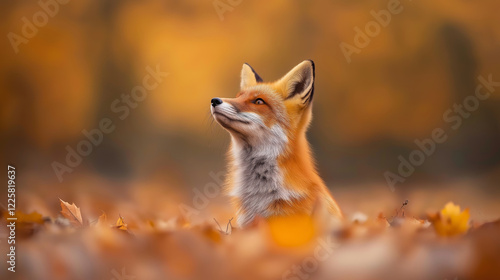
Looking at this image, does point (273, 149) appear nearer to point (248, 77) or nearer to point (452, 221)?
point (248, 77)

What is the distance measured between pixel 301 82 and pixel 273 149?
0.34m

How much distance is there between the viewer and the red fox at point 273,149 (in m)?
1.75

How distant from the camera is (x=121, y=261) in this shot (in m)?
0.98

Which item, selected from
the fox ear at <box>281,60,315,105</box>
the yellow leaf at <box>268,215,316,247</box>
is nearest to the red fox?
the fox ear at <box>281,60,315,105</box>

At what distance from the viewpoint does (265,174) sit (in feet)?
6.02

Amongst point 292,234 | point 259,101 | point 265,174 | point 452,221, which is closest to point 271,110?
point 259,101

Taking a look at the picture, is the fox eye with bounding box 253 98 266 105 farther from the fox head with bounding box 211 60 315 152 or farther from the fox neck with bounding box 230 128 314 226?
the fox neck with bounding box 230 128 314 226

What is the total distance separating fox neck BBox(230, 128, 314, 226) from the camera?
1.76 meters

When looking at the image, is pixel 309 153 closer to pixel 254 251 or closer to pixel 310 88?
pixel 310 88

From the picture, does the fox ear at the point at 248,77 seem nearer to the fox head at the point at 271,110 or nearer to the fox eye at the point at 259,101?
the fox head at the point at 271,110

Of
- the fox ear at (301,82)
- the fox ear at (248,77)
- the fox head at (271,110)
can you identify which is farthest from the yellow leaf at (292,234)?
the fox ear at (248,77)

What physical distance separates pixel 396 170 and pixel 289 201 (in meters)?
1.17

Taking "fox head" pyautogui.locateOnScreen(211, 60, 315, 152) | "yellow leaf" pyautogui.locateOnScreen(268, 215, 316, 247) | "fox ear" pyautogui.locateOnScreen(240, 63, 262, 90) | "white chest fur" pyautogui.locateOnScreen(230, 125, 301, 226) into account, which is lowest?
"yellow leaf" pyautogui.locateOnScreen(268, 215, 316, 247)

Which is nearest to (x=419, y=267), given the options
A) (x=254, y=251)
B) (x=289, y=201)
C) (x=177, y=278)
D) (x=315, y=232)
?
(x=315, y=232)
